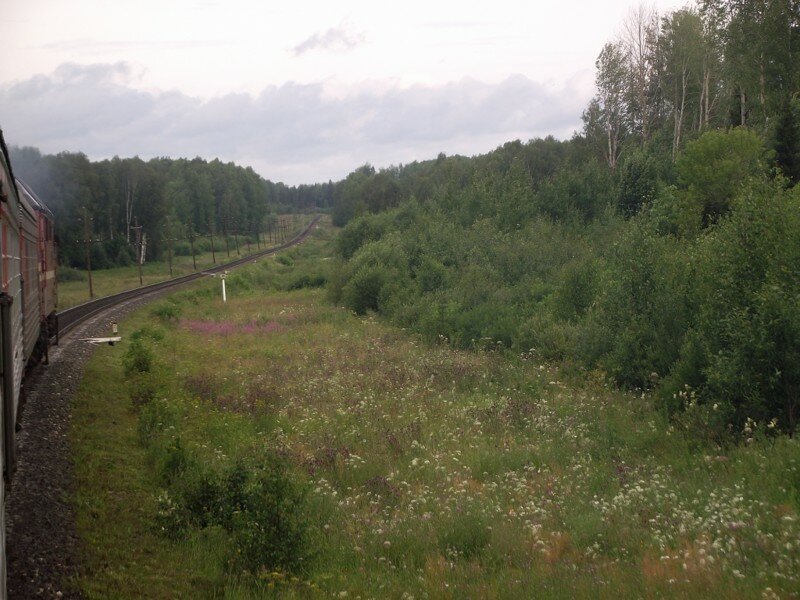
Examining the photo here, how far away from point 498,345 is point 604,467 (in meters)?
12.5

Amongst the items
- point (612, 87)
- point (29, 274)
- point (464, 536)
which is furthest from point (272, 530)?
point (612, 87)

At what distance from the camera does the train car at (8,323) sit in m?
7.20

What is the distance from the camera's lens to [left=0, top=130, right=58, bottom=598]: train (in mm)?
7379

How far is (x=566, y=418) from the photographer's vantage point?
15.4 m

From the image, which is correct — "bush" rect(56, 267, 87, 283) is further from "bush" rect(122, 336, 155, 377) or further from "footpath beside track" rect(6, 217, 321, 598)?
"footpath beside track" rect(6, 217, 321, 598)

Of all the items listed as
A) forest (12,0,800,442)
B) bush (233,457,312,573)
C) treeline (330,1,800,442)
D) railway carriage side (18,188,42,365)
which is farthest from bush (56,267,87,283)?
bush (233,457,312,573)

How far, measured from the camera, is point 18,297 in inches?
464

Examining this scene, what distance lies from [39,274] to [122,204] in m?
73.2

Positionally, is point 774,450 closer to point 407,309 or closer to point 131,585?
point 131,585

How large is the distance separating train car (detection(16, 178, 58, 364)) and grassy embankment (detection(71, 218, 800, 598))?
5.57ft

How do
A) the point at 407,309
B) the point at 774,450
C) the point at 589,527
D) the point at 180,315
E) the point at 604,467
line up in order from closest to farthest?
the point at 589,527 → the point at 774,450 → the point at 604,467 → the point at 407,309 → the point at 180,315

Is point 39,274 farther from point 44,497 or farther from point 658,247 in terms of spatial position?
point 658,247

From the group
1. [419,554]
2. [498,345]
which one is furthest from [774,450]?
[498,345]

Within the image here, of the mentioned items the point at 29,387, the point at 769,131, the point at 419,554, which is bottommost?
the point at 419,554
